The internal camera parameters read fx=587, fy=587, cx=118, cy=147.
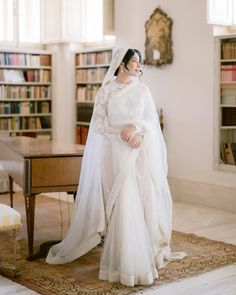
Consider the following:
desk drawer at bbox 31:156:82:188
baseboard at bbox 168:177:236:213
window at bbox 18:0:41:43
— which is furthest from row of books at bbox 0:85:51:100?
desk drawer at bbox 31:156:82:188

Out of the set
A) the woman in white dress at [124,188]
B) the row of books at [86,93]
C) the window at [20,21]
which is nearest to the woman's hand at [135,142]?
the woman in white dress at [124,188]

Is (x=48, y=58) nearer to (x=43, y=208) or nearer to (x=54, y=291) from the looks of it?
(x=43, y=208)

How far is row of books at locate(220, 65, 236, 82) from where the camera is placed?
703 cm

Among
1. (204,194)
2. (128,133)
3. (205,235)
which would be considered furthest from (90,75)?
(128,133)

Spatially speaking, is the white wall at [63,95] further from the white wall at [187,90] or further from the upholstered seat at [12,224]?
the upholstered seat at [12,224]

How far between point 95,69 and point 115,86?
499cm

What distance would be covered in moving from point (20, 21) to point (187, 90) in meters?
3.75

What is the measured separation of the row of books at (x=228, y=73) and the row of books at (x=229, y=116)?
353 millimetres

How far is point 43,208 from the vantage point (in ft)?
24.1

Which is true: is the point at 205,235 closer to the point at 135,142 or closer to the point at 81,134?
the point at 135,142

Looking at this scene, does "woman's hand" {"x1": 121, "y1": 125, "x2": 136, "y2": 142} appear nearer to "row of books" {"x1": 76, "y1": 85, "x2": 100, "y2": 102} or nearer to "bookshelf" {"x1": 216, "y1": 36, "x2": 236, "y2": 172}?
"bookshelf" {"x1": 216, "y1": 36, "x2": 236, "y2": 172}

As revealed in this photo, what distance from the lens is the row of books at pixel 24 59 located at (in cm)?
942

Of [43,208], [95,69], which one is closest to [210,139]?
[43,208]

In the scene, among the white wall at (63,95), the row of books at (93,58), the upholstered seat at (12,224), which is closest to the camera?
the upholstered seat at (12,224)
